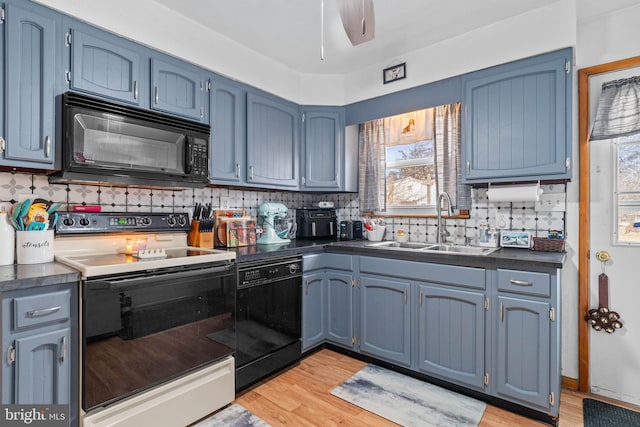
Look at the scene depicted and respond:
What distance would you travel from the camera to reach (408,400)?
2.00 m

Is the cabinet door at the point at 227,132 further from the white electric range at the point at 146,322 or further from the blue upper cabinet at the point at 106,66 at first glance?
the white electric range at the point at 146,322

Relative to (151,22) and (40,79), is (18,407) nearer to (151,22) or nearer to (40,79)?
(40,79)

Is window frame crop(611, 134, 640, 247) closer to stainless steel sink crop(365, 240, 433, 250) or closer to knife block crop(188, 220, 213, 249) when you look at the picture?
stainless steel sink crop(365, 240, 433, 250)

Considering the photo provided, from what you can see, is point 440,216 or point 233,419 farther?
point 440,216

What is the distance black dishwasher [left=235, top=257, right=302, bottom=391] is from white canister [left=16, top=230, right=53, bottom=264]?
39.7 inches

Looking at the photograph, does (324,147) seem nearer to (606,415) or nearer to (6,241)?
(6,241)

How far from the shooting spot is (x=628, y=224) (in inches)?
81.3

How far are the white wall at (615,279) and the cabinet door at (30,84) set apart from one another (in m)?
3.19

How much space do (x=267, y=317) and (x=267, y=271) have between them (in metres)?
0.32

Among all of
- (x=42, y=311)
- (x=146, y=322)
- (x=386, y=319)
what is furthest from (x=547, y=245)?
(x=42, y=311)

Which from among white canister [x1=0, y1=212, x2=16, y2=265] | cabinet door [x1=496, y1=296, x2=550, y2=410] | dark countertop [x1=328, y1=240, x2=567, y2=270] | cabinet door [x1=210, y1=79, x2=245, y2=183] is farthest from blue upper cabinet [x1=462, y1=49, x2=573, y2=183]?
white canister [x1=0, y1=212, x2=16, y2=265]

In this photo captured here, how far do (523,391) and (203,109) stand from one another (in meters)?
2.69

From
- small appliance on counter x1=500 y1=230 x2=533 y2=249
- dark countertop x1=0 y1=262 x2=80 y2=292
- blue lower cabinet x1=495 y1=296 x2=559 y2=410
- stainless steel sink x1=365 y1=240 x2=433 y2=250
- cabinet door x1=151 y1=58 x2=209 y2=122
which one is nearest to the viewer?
dark countertop x1=0 y1=262 x2=80 y2=292

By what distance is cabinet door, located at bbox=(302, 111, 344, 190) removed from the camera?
3039 millimetres
